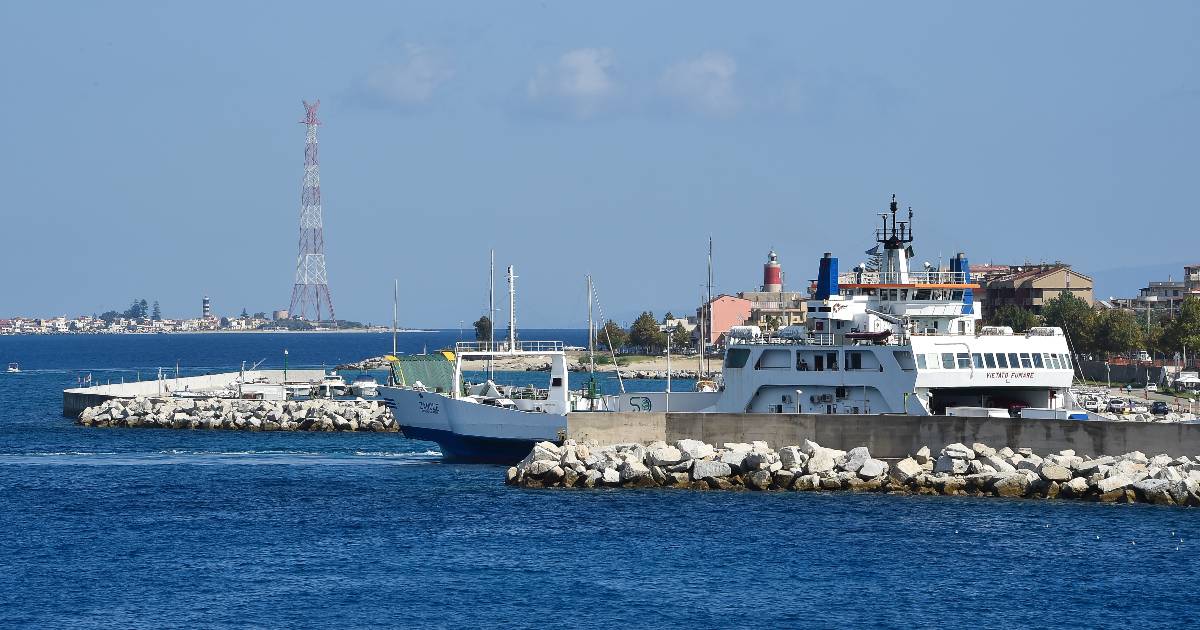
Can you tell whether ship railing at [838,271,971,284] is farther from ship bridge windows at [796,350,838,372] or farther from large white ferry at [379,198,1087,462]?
ship bridge windows at [796,350,838,372]

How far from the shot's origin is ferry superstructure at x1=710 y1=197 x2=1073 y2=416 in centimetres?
4412

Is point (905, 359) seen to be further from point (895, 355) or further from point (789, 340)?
point (789, 340)

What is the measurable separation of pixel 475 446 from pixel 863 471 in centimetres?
1420

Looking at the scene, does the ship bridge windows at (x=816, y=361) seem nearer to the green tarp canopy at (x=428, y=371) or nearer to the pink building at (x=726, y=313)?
the green tarp canopy at (x=428, y=371)

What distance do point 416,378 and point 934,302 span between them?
18134mm

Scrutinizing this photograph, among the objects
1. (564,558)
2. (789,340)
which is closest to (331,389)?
(789,340)

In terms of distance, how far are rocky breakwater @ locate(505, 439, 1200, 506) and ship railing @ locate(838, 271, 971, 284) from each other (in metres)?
7.16

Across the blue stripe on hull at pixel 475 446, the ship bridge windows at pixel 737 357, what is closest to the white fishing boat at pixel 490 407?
the blue stripe on hull at pixel 475 446

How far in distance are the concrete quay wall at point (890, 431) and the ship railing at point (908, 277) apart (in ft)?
21.2

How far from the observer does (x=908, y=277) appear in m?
47.6

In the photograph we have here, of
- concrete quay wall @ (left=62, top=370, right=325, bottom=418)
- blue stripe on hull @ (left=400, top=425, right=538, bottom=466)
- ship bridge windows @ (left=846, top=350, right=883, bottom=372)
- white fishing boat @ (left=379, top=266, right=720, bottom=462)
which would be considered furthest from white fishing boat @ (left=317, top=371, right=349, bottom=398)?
ship bridge windows @ (left=846, top=350, right=883, bottom=372)

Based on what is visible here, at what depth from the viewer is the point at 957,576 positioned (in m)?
31.9

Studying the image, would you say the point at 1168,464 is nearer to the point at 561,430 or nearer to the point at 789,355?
the point at 789,355

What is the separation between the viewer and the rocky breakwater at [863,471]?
39219mm
